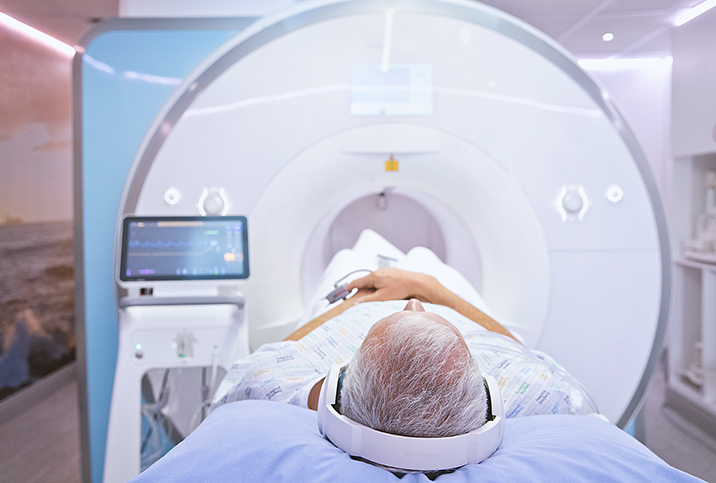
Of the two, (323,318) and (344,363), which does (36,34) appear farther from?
(344,363)

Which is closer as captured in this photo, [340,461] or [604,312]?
[340,461]

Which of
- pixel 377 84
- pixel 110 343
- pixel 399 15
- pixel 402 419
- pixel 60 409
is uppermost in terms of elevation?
pixel 399 15

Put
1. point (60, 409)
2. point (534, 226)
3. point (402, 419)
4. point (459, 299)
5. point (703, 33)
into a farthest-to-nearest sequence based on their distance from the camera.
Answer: point (60, 409), point (703, 33), point (534, 226), point (459, 299), point (402, 419)

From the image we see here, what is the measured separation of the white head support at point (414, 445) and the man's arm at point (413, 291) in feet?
2.46

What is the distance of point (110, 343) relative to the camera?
1.64 meters

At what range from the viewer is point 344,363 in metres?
1.11

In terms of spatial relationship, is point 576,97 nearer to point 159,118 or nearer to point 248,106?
point 248,106

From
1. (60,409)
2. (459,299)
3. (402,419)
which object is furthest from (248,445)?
(60,409)

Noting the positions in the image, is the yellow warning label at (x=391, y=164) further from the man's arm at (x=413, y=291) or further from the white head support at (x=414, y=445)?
the white head support at (x=414, y=445)

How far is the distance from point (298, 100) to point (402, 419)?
111 centimetres

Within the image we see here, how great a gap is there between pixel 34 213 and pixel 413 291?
8.82ft

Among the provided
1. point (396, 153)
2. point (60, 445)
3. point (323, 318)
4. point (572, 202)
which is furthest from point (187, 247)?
point (60, 445)

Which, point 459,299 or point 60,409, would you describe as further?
point 60,409

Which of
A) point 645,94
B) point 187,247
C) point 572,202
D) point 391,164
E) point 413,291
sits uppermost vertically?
point 645,94
